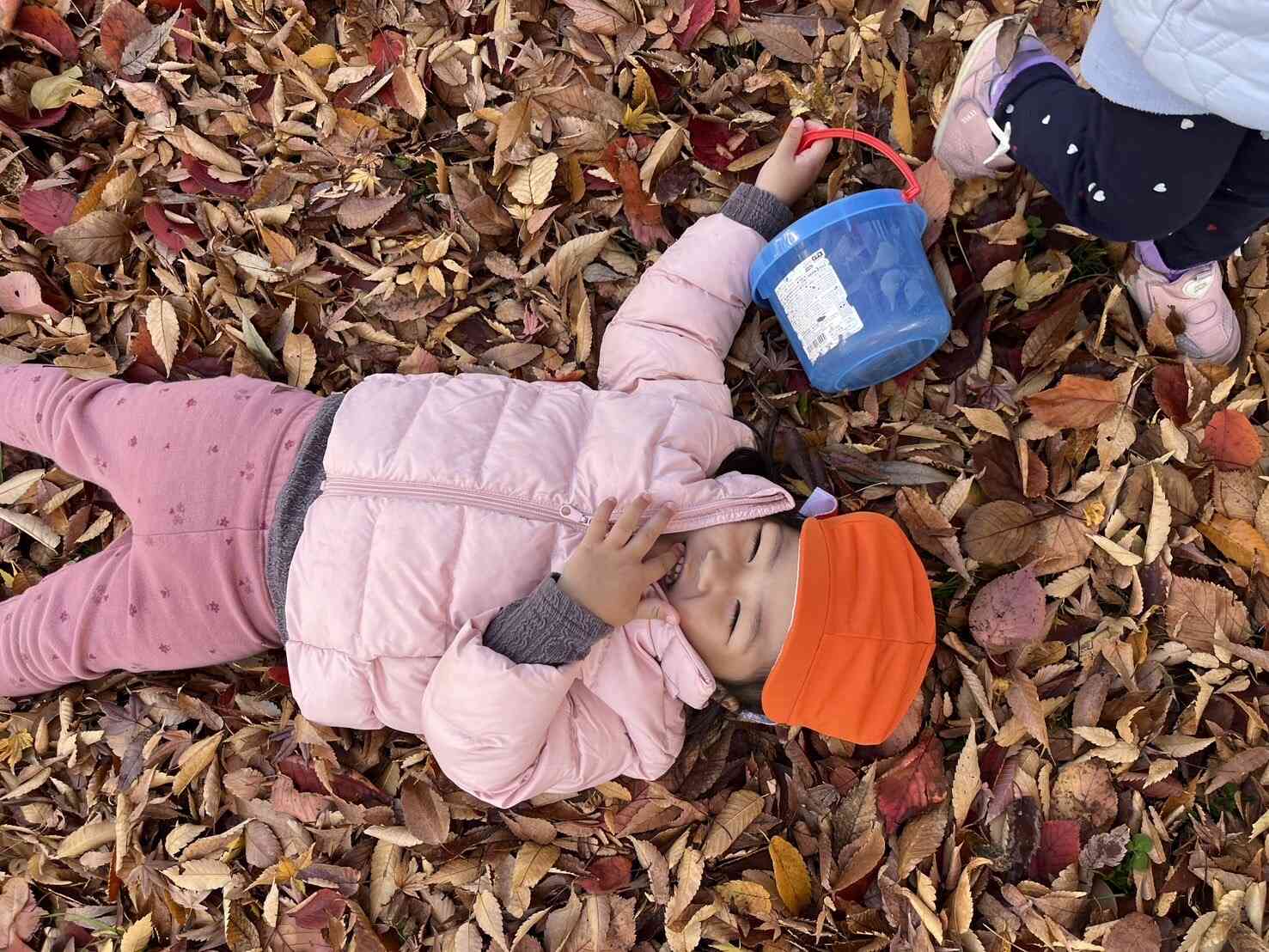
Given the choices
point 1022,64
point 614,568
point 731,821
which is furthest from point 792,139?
point 731,821

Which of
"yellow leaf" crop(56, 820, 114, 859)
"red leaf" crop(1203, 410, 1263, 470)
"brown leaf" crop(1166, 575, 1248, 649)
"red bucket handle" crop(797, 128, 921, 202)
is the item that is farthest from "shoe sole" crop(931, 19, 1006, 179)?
"yellow leaf" crop(56, 820, 114, 859)

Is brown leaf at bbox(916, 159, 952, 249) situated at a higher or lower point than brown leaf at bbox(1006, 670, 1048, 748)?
higher

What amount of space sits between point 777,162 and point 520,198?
0.70 meters

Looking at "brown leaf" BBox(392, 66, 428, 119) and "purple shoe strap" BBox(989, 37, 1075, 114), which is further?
"brown leaf" BBox(392, 66, 428, 119)

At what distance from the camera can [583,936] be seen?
7.05 feet

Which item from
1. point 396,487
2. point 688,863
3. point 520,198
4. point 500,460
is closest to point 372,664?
point 396,487

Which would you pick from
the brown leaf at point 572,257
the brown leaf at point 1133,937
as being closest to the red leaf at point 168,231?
the brown leaf at point 572,257

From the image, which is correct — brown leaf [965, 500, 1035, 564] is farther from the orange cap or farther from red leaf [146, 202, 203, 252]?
red leaf [146, 202, 203, 252]

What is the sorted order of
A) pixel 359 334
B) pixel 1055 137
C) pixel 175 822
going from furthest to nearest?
pixel 359 334
pixel 175 822
pixel 1055 137

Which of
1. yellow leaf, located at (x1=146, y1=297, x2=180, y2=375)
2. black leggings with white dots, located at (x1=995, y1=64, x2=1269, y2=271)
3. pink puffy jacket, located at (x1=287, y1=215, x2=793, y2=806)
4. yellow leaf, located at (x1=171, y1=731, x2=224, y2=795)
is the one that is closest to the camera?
black leggings with white dots, located at (x1=995, y1=64, x2=1269, y2=271)

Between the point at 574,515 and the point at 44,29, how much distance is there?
2.10 m

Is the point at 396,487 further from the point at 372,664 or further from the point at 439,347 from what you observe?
the point at 439,347

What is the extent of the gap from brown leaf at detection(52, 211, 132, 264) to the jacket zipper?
1.20 m

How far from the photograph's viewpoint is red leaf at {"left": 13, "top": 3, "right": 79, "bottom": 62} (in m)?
2.45
